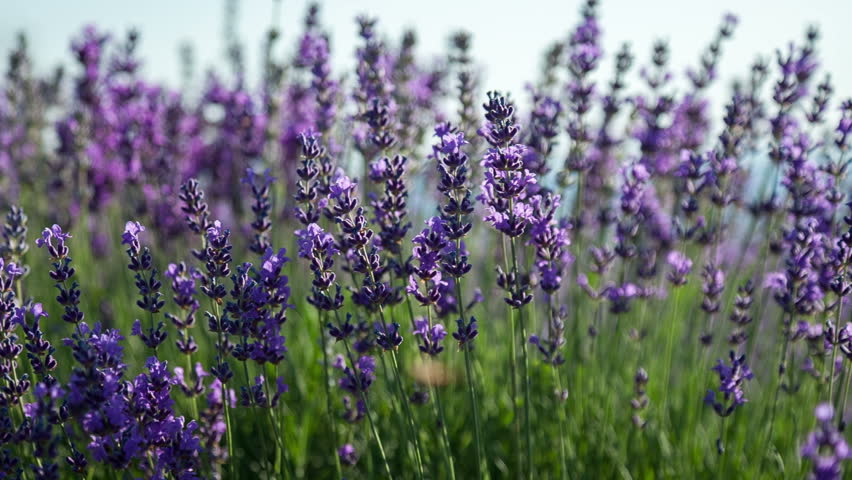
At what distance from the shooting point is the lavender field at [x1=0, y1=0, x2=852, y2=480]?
2125 millimetres

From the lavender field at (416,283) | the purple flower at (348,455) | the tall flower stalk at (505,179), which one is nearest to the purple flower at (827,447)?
the lavender field at (416,283)

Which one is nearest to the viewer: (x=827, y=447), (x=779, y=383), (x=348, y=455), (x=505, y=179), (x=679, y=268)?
(x=827, y=447)

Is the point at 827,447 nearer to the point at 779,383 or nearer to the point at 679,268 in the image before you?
the point at 779,383

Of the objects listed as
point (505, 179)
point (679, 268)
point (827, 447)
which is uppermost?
point (679, 268)

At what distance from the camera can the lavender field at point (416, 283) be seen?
2.12 m

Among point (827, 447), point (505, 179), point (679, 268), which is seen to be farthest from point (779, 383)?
point (505, 179)

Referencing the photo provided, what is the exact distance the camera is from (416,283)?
239 cm

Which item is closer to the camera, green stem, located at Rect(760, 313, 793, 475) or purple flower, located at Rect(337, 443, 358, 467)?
green stem, located at Rect(760, 313, 793, 475)

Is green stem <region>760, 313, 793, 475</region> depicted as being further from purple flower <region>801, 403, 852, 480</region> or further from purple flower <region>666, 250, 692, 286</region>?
purple flower <region>801, 403, 852, 480</region>

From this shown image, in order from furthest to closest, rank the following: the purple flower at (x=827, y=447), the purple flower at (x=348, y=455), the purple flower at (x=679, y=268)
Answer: the purple flower at (x=679, y=268), the purple flower at (x=348, y=455), the purple flower at (x=827, y=447)

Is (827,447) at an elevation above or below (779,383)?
below

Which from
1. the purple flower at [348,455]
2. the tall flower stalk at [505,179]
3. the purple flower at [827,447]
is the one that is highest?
the tall flower stalk at [505,179]

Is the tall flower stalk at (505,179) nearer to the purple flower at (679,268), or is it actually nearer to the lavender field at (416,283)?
the lavender field at (416,283)

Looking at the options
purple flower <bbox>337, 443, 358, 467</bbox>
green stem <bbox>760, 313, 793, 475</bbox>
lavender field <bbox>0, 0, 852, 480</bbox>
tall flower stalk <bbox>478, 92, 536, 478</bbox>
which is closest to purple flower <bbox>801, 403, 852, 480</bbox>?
lavender field <bbox>0, 0, 852, 480</bbox>
